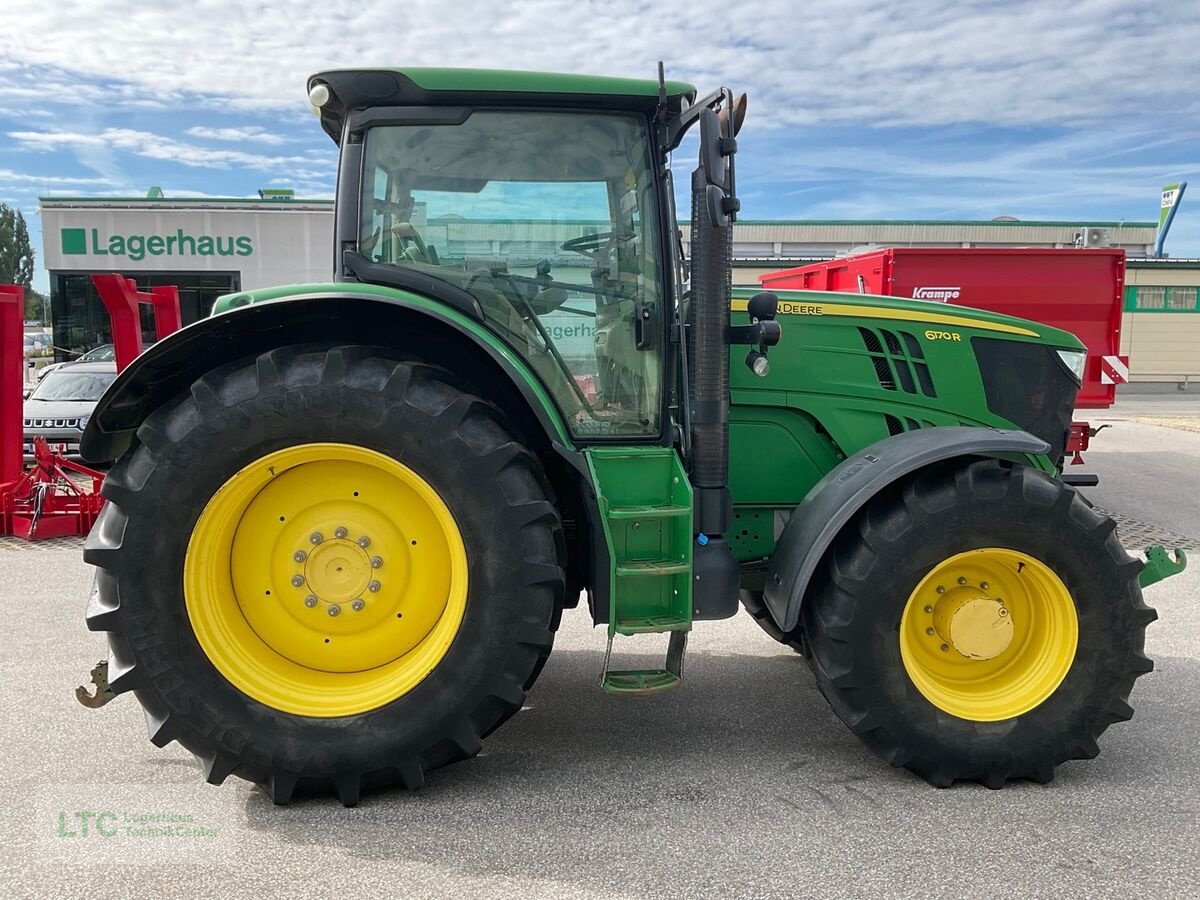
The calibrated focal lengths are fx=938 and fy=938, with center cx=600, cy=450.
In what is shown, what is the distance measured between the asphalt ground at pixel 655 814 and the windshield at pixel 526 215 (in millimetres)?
1343

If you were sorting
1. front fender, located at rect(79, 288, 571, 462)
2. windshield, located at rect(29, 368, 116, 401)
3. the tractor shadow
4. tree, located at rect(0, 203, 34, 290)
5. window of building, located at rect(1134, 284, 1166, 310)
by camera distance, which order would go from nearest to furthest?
the tractor shadow → front fender, located at rect(79, 288, 571, 462) → windshield, located at rect(29, 368, 116, 401) → window of building, located at rect(1134, 284, 1166, 310) → tree, located at rect(0, 203, 34, 290)

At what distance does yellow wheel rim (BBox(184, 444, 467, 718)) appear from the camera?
10.2 ft

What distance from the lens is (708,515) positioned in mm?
3309

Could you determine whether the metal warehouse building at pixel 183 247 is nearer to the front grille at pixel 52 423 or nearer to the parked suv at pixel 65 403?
the parked suv at pixel 65 403

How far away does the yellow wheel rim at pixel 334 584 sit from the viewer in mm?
3109

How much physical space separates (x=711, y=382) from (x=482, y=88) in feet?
4.18

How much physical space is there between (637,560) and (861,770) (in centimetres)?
110

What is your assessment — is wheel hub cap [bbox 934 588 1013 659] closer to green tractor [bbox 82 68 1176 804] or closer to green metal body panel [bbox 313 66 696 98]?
green tractor [bbox 82 68 1176 804]

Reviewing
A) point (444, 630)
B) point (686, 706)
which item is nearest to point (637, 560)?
point (444, 630)

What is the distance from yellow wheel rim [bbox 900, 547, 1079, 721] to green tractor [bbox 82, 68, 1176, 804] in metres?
0.01

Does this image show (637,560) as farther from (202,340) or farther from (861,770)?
(202,340)

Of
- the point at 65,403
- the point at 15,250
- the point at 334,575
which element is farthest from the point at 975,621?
the point at 15,250

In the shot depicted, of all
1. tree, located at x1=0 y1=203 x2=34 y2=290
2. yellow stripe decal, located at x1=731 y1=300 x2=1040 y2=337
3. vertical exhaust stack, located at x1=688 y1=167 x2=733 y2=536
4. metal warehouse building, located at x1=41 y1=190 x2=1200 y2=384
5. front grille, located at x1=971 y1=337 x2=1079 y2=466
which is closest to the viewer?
vertical exhaust stack, located at x1=688 y1=167 x2=733 y2=536

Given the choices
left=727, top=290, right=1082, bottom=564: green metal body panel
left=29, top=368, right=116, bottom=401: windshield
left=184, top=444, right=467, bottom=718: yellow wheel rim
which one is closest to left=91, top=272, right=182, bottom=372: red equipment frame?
left=29, top=368, right=116, bottom=401: windshield
